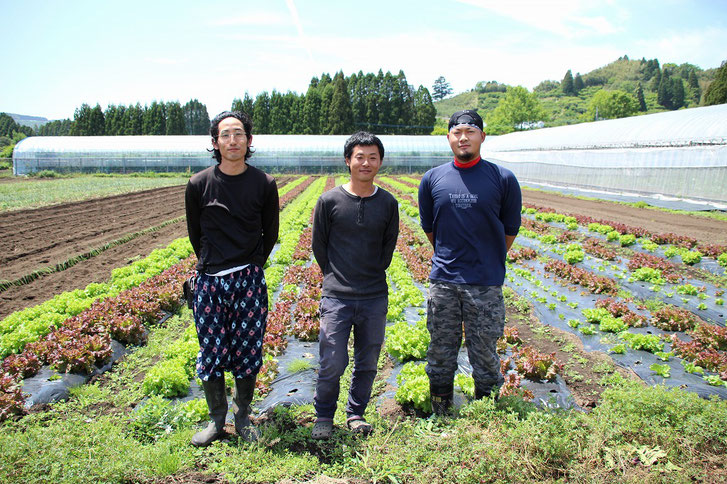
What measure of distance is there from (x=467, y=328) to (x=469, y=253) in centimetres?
63

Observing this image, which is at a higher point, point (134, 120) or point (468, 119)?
point (134, 120)

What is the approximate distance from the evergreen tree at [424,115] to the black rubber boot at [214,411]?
7156cm

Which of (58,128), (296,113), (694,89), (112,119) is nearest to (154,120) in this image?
(112,119)

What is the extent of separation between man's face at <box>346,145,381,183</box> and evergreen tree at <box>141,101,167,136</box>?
236 ft

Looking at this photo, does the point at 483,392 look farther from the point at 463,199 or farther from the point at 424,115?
the point at 424,115

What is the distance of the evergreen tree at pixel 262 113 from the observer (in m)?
67.6

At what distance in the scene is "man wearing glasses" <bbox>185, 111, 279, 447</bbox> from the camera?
3.56 metres

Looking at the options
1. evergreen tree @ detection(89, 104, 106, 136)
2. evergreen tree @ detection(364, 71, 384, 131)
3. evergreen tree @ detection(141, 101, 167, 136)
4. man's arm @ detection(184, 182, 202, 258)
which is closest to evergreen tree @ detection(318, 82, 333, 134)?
evergreen tree @ detection(364, 71, 384, 131)

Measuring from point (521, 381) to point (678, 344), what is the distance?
2.15 metres

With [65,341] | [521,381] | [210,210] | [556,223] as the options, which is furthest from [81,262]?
[556,223]

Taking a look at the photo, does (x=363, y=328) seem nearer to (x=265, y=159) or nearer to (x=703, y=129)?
(x=703, y=129)

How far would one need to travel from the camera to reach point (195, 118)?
311 ft

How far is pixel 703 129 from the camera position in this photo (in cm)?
1923

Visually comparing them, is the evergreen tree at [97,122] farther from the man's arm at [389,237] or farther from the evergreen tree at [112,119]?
the man's arm at [389,237]
